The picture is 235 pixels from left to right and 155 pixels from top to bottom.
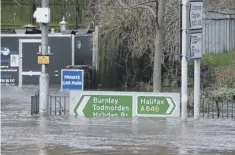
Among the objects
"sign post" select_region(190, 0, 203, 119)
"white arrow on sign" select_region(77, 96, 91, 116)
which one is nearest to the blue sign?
"white arrow on sign" select_region(77, 96, 91, 116)

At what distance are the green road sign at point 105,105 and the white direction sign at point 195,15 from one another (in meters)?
2.77

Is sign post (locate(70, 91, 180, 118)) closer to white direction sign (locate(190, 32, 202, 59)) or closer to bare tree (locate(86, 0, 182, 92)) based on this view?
white direction sign (locate(190, 32, 202, 59))

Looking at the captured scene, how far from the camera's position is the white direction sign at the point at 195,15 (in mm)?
17406

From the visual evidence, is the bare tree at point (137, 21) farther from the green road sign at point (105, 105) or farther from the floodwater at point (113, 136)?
the floodwater at point (113, 136)

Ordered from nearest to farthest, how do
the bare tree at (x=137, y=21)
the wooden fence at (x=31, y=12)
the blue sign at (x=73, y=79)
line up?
the blue sign at (x=73, y=79)
the bare tree at (x=137, y=21)
the wooden fence at (x=31, y=12)

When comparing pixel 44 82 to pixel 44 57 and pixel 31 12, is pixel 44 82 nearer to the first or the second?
pixel 44 57

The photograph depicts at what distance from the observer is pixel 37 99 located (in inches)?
749

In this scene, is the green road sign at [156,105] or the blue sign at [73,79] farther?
the blue sign at [73,79]

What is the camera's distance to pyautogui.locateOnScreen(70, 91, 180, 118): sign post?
17297 mm

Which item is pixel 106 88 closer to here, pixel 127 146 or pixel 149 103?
pixel 149 103

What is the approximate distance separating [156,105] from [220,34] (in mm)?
19031

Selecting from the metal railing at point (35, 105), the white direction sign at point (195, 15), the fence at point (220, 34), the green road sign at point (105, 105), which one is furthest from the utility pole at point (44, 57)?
the fence at point (220, 34)

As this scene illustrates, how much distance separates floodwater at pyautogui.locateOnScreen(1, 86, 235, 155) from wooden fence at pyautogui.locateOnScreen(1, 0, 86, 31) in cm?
2203

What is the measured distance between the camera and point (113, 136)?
45.6 ft
